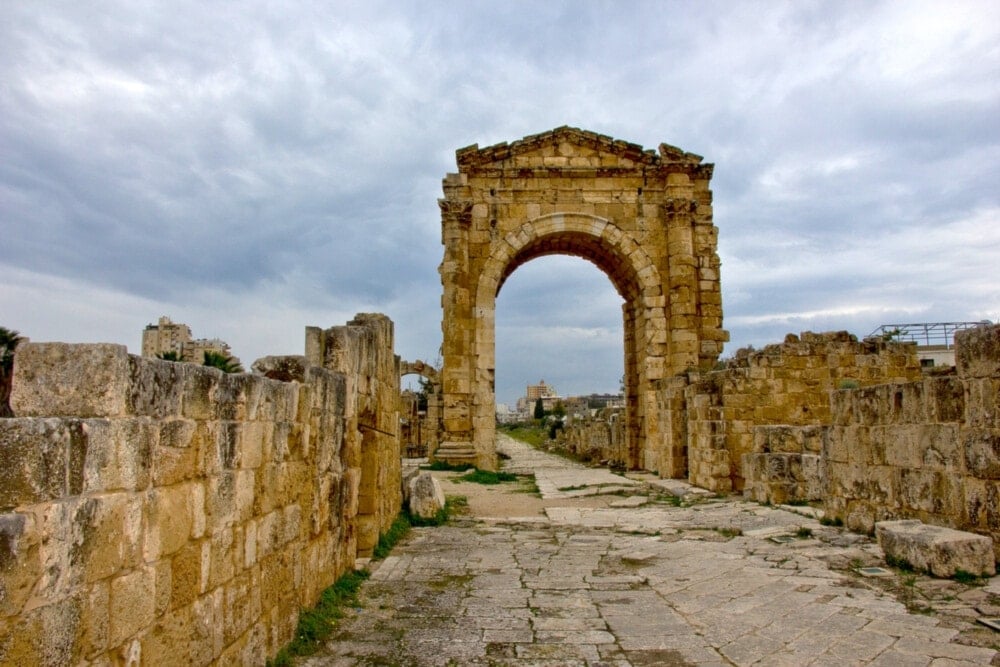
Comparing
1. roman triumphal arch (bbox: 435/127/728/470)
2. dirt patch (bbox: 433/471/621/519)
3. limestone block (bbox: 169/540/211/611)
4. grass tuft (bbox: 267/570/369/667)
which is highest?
roman triumphal arch (bbox: 435/127/728/470)

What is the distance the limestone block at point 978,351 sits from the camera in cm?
515

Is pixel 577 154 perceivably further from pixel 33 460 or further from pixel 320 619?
pixel 33 460

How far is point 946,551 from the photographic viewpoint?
203 inches

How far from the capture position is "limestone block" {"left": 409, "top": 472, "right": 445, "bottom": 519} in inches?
350

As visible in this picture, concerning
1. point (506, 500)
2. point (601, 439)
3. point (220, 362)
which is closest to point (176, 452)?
point (220, 362)

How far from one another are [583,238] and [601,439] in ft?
25.1

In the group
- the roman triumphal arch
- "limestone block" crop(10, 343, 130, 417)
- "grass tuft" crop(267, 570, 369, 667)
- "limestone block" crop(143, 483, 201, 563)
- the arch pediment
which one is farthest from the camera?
the arch pediment

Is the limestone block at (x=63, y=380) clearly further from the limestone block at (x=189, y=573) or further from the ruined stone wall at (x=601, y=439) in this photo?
the ruined stone wall at (x=601, y=439)

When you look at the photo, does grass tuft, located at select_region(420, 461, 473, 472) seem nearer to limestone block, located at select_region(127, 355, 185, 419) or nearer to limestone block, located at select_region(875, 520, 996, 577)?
limestone block, located at select_region(875, 520, 996, 577)

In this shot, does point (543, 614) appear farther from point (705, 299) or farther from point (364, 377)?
point (705, 299)

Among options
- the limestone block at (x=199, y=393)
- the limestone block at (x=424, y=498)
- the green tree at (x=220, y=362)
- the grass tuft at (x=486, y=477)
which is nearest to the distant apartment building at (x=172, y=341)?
the green tree at (x=220, y=362)

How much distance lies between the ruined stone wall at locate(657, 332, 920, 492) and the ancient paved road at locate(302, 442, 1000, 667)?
367 centimetres

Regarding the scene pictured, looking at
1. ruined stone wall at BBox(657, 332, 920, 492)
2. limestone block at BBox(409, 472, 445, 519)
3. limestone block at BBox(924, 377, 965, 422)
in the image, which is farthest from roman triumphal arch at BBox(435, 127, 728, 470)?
limestone block at BBox(924, 377, 965, 422)

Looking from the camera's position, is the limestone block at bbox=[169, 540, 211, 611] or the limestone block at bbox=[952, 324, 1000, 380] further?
the limestone block at bbox=[952, 324, 1000, 380]
